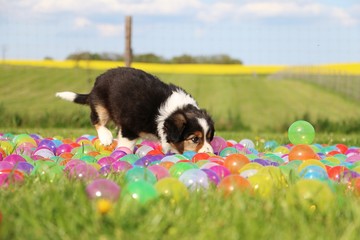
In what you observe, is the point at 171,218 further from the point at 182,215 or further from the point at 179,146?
the point at 179,146

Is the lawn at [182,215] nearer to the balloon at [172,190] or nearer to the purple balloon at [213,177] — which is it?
the balloon at [172,190]

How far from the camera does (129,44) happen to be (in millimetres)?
13625

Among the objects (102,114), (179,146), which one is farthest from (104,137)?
(179,146)

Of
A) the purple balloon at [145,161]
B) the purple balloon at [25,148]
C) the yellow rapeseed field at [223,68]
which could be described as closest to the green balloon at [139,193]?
the purple balloon at [145,161]

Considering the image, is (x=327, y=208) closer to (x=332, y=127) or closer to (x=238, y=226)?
(x=238, y=226)

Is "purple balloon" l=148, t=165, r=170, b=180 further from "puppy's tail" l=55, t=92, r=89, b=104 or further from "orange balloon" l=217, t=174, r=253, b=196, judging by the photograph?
"puppy's tail" l=55, t=92, r=89, b=104

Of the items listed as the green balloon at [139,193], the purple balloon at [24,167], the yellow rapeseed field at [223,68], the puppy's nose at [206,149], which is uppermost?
the green balloon at [139,193]

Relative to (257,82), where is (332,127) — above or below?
above

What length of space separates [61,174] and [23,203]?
3.06 ft

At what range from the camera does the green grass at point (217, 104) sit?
40.4 feet

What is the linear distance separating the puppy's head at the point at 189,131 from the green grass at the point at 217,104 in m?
6.66

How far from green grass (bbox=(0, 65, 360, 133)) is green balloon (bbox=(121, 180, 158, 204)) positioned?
924 centimetres

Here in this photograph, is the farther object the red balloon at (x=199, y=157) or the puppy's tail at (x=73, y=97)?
the puppy's tail at (x=73, y=97)

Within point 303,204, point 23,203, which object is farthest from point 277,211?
point 23,203
